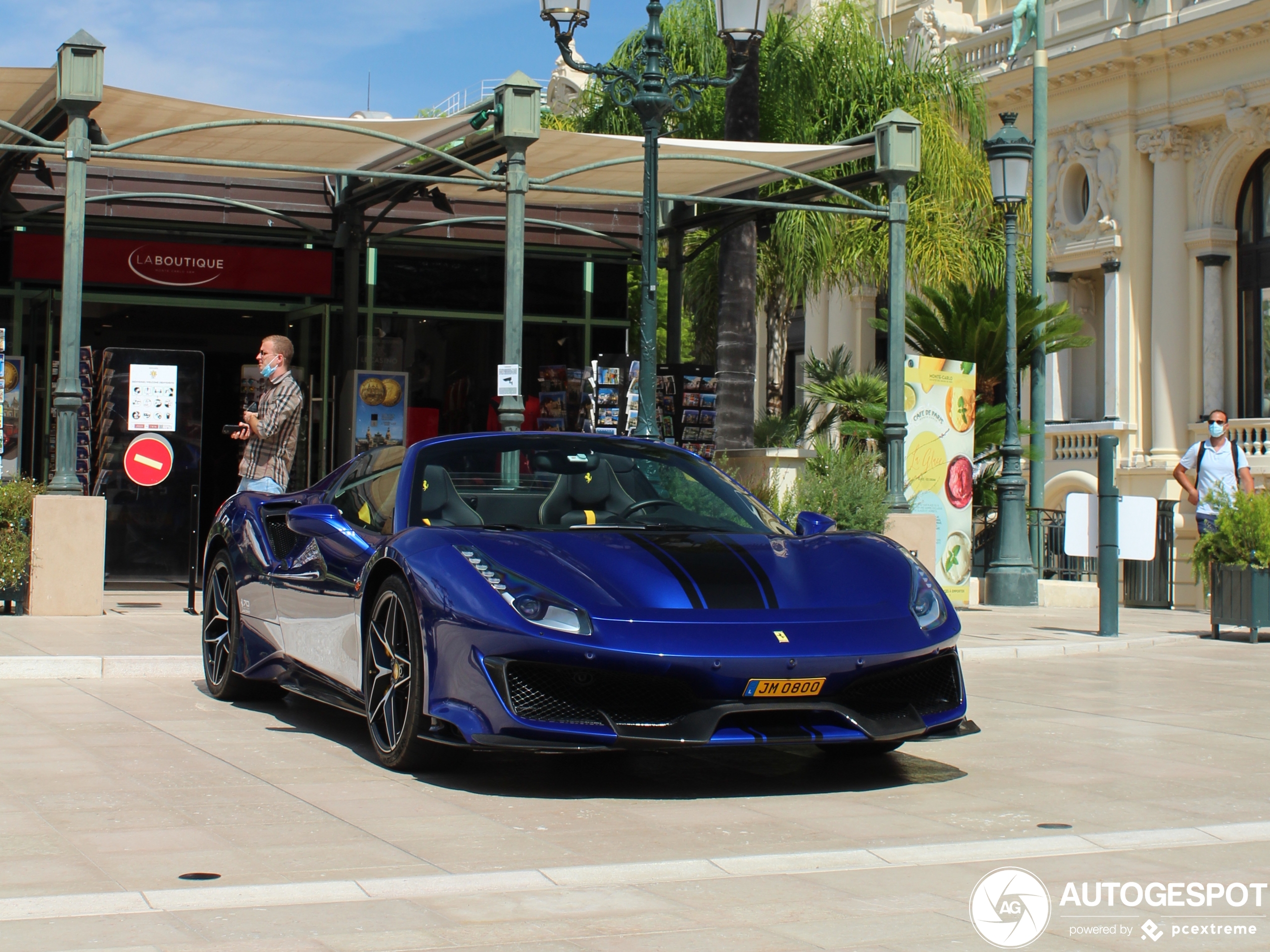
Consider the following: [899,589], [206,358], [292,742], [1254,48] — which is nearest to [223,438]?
[206,358]

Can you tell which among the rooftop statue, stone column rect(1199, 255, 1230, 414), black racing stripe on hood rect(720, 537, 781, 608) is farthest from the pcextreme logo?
stone column rect(1199, 255, 1230, 414)

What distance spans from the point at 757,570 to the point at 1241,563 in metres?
9.14

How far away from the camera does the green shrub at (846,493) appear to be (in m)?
14.1

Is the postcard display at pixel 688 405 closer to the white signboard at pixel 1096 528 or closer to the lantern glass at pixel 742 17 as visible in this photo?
the white signboard at pixel 1096 528

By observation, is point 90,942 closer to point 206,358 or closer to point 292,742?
point 292,742

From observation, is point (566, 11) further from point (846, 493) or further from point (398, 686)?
point (398, 686)

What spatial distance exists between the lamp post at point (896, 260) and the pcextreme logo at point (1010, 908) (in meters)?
9.88

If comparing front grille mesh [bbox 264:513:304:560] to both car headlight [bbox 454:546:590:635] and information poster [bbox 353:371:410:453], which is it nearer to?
car headlight [bbox 454:546:590:635]

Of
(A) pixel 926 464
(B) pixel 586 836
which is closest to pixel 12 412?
(A) pixel 926 464

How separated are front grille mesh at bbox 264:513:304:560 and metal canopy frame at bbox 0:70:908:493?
421 centimetres

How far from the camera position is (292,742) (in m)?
7.03

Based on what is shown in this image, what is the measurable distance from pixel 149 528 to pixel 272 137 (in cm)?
378

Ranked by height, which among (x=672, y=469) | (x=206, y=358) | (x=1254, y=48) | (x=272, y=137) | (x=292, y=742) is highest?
(x=1254, y=48)

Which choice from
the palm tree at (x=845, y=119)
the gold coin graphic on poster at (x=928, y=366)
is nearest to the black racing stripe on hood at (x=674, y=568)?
the gold coin graphic on poster at (x=928, y=366)
